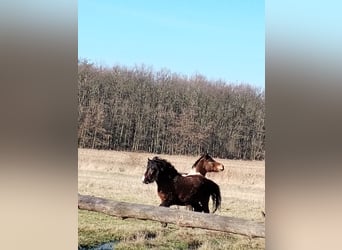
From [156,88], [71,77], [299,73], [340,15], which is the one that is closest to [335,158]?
[299,73]

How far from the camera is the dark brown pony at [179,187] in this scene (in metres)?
2.90

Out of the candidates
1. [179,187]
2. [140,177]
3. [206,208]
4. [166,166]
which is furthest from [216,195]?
[140,177]

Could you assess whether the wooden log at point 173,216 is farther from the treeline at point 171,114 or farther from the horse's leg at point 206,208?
the treeline at point 171,114

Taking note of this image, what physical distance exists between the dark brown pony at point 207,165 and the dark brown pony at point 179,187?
4cm

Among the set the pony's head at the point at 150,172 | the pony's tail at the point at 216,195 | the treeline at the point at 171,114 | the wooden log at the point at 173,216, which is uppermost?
the treeline at the point at 171,114

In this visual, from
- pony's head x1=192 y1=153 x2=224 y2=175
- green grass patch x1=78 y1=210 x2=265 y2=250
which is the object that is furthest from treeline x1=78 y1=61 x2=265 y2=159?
green grass patch x1=78 y1=210 x2=265 y2=250

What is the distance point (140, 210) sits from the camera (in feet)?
9.53

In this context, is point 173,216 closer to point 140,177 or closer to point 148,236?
point 148,236

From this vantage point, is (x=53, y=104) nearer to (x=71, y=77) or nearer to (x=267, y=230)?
(x=71, y=77)

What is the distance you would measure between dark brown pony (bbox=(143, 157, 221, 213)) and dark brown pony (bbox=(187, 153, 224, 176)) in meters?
0.04

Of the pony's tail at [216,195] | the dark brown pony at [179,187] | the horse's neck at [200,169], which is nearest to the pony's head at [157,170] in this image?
the dark brown pony at [179,187]

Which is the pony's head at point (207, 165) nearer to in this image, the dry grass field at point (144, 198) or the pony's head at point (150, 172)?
the dry grass field at point (144, 198)

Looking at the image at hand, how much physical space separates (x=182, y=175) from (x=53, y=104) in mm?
793

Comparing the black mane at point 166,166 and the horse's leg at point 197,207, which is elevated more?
the black mane at point 166,166
